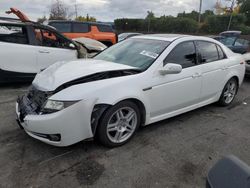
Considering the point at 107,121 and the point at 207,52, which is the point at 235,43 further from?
the point at 107,121

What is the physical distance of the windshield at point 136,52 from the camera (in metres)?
3.62

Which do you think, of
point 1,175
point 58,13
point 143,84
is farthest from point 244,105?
point 58,13

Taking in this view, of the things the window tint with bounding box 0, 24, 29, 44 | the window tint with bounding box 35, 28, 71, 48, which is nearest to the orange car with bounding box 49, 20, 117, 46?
the window tint with bounding box 35, 28, 71, 48

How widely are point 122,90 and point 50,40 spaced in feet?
13.4

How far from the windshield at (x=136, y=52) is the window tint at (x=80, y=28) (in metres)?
8.02

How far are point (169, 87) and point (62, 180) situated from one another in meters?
1.95

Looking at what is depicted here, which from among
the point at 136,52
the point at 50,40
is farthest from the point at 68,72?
the point at 50,40

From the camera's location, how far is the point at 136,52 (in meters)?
3.90

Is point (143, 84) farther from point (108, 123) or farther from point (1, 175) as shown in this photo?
point (1, 175)

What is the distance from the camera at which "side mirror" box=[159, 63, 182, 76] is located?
3.40 metres

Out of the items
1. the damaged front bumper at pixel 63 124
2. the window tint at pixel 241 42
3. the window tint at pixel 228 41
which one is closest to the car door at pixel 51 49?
the damaged front bumper at pixel 63 124

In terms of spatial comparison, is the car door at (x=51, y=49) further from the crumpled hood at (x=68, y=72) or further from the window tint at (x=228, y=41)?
the window tint at (x=228, y=41)

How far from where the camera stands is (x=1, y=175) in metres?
A: 2.62

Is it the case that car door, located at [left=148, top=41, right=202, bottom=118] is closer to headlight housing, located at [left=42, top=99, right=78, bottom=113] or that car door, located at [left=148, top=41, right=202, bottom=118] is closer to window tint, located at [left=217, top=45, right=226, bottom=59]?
window tint, located at [left=217, top=45, right=226, bottom=59]
